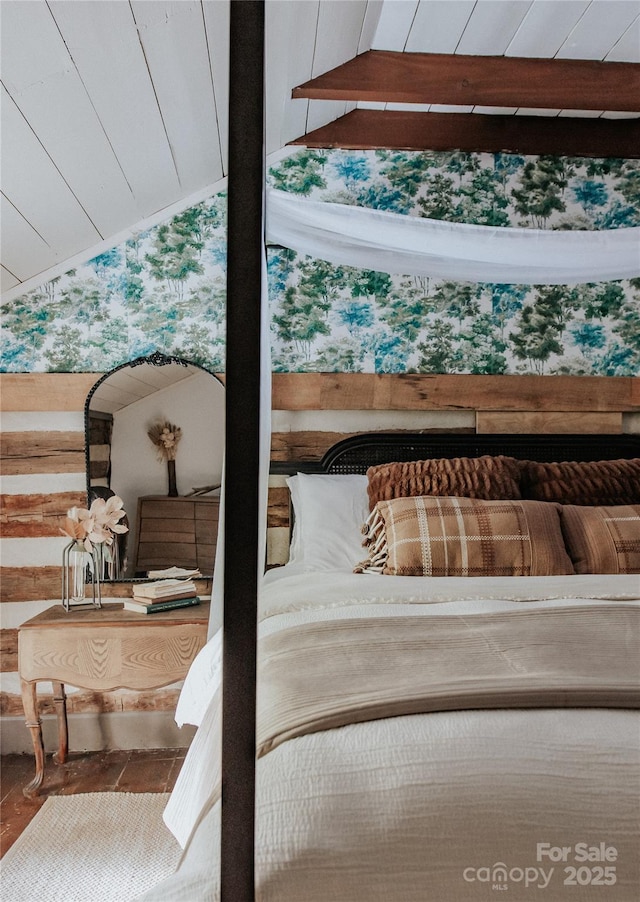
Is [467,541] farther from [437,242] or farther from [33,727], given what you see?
[33,727]

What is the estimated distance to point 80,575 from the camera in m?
2.71

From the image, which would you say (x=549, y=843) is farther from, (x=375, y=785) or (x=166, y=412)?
(x=166, y=412)

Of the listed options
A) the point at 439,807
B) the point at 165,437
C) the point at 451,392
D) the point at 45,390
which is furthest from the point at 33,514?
the point at 439,807

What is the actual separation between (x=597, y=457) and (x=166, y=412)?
181 centimetres

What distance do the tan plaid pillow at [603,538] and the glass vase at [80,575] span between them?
Answer: 5.64ft

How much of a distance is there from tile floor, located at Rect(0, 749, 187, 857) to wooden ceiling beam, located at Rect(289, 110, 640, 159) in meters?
2.49

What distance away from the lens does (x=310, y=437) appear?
114 inches

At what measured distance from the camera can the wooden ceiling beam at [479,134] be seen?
2.89m

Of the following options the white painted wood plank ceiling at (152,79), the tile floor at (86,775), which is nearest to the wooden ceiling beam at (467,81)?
the white painted wood plank ceiling at (152,79)

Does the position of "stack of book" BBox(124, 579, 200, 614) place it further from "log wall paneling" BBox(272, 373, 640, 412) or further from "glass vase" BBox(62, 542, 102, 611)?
"log wall paneling" BBox(272, 373, 640, 412)

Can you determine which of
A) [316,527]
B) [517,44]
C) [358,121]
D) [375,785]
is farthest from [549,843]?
[358,121]

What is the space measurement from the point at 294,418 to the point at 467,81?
1402 millimetres

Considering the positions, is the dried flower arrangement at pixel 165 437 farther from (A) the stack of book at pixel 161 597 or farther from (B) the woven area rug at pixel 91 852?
(B) the woven area rug at pixel 91 852

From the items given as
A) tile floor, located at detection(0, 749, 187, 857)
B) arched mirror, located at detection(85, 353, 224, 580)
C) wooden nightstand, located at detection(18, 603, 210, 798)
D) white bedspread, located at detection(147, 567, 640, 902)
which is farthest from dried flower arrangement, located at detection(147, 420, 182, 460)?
white bedspread, located at detection(147, 567, 640, 902)
